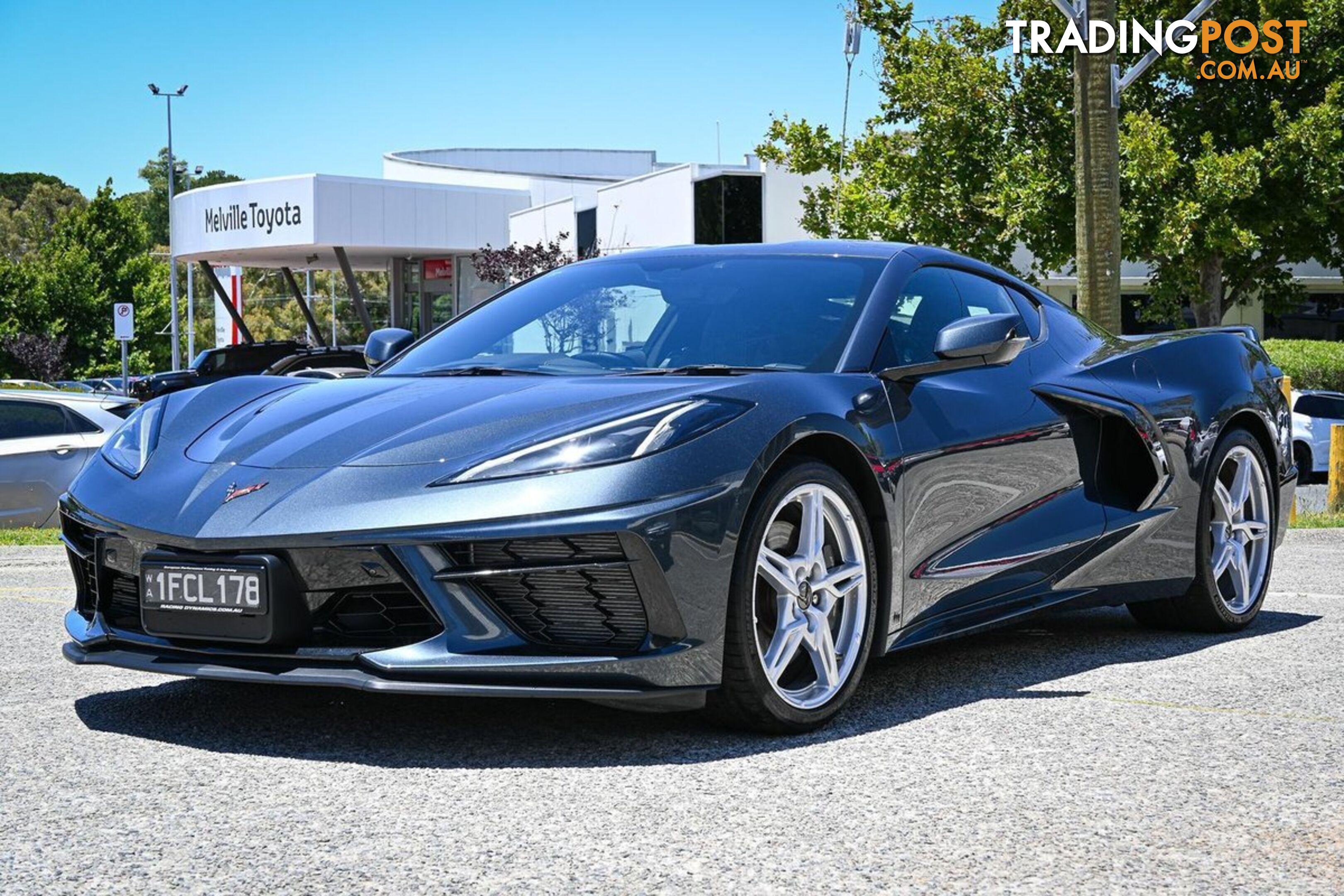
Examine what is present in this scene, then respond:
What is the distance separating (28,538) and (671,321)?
705cm

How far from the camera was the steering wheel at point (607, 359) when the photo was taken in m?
4.68

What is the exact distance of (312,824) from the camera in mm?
3203

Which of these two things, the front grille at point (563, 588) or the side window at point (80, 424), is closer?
the front grille at point (563, 588)

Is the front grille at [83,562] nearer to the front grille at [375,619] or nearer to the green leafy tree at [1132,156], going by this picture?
the front grille at [375,619]

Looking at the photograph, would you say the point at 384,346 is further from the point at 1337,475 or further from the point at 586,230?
the point at 586,230

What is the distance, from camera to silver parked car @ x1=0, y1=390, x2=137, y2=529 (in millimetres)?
13969

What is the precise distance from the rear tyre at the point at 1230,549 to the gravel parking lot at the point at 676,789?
34.6 inches

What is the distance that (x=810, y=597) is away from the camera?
421cm

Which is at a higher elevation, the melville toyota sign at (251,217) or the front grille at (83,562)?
the melville toyota sign at (251,217)

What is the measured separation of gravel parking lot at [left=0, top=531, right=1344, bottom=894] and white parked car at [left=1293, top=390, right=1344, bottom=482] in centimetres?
1716

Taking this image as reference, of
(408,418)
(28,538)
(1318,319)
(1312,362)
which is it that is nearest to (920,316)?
(408,418)

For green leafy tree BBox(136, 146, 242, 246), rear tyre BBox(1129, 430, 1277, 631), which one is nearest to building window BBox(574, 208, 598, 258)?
rear tyre BBox(1129, 430, 1277, 631)

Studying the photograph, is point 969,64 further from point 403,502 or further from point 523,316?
point 403,502

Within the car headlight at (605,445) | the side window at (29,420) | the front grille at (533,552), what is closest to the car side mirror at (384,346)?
the car headlight at (605,445)
